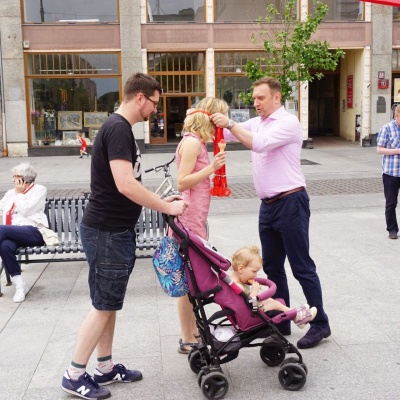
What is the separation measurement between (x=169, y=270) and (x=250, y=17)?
22236 mm

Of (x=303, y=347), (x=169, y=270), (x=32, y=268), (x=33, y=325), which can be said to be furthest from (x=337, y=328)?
(x=32, y=268)

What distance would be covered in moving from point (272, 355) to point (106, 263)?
A: 4.45ft

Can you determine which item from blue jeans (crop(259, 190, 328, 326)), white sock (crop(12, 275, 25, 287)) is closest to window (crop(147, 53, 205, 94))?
white sock (crop(12, 275, 25, 287))

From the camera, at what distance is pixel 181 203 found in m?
3.56

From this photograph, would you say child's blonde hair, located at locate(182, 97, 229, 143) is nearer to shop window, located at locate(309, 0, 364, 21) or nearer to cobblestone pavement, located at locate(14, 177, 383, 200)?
cobblestone pavement, located at locate(14, 177, 383, 200)

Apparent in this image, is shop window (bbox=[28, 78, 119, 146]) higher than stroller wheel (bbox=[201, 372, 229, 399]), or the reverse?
shop window (bbox=[28, 78, 119, 146])

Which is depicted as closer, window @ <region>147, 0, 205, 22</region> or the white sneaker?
the white sneaker

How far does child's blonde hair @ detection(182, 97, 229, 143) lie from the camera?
13.0 ft

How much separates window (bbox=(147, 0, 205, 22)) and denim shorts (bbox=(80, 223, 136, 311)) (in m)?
21.7

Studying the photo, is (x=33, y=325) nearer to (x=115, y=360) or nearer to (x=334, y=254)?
(x=115, y=360)

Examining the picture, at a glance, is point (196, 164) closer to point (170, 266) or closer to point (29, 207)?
point (170, 266)

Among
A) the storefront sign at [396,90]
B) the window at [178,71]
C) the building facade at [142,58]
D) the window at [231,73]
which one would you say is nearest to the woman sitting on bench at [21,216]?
the building facade at [142,58]

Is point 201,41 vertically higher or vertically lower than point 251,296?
higher

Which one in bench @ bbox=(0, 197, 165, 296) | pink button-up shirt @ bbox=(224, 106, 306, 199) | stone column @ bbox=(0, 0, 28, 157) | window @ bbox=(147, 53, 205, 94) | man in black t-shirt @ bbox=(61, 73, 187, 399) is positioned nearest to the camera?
man in black t-shirt @ bbox=(61, 73, 187, 399)
